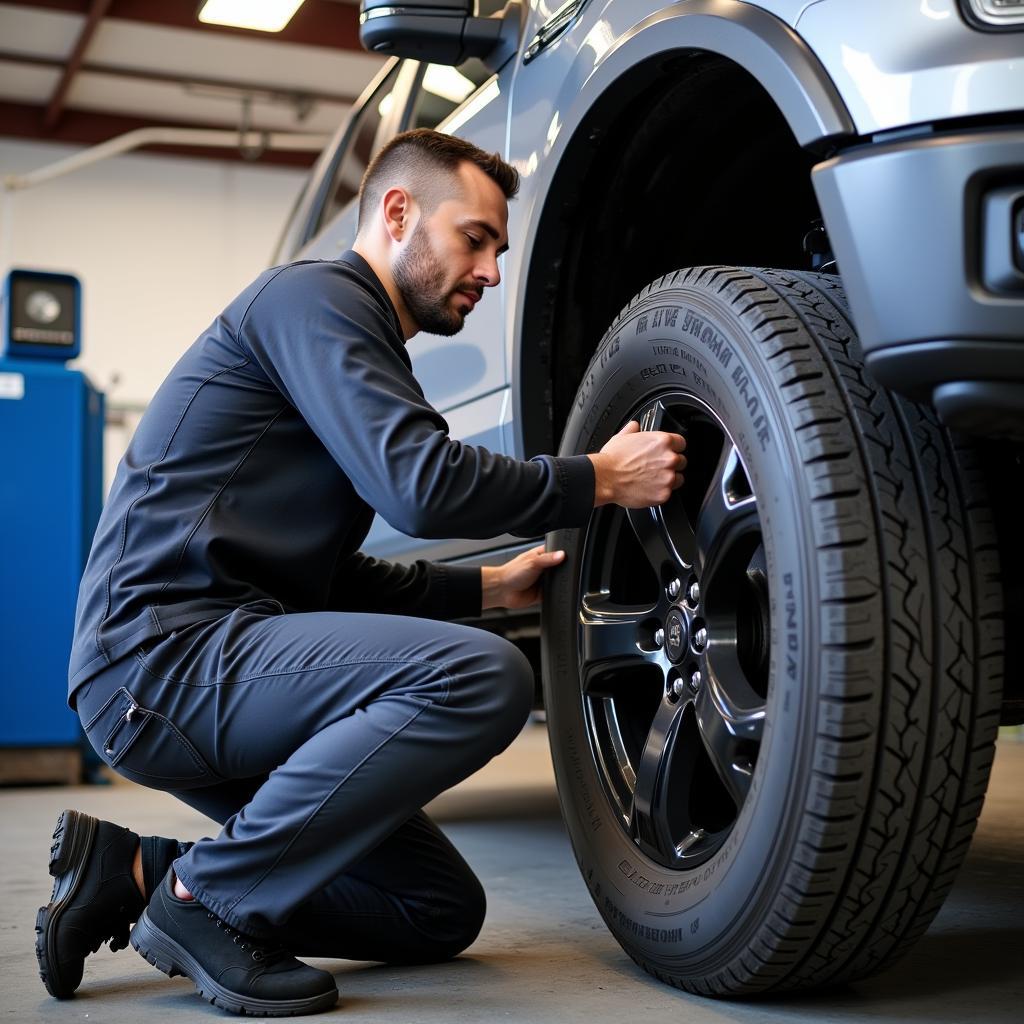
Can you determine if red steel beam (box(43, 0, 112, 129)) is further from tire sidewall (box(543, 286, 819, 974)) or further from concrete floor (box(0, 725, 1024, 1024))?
tire sidewall (box(543, 286, 819, 974))

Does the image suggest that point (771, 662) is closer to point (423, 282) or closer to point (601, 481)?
point (601, 481)

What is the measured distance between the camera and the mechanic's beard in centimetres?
193

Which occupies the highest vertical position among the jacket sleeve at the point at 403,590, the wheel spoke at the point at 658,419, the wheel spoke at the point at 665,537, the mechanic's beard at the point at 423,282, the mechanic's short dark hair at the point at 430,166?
the mechanic's short dark hair at the point at 430,166

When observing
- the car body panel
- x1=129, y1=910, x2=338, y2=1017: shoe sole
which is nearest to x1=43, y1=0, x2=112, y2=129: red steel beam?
x1=129, y1=910, x2=338, y2=1017: shoe sole

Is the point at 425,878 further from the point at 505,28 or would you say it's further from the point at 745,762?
the point at 505,28

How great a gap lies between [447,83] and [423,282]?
94 centimetres

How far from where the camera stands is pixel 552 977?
166cm

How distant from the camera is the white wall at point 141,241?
11141 mm

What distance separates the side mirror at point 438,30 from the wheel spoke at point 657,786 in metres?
1.19

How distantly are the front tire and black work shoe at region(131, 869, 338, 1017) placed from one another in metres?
0.40

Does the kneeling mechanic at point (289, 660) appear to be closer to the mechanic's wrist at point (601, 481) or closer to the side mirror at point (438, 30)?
the mechanic's wrist at point (601, 481)

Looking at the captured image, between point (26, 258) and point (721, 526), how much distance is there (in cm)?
1076

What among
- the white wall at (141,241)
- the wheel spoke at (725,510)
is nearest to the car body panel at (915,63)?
the wheel spoke at (725,510)

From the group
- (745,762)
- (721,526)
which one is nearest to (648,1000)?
(745,762)
